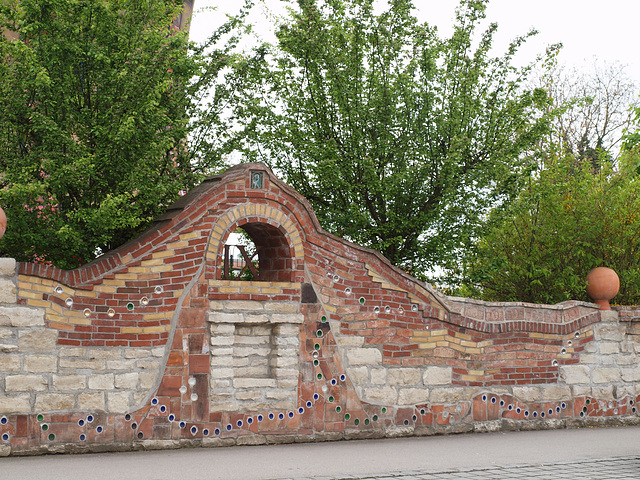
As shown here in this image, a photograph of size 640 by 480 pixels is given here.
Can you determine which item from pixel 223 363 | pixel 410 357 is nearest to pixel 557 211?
pixel 410 357

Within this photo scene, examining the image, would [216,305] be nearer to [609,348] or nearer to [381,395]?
[381,395]

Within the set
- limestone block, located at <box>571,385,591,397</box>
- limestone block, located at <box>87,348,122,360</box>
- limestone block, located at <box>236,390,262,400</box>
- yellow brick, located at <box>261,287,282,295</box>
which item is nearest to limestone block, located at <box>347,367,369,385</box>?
limestone block, located at <box>236,390,262,400</box>

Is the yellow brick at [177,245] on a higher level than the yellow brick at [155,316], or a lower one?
higher

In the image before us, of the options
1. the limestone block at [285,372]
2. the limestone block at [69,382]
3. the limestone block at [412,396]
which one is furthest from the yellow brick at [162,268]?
the limestone block at [412,396]

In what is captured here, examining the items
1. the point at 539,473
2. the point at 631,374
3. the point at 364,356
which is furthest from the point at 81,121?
the point at 631,374

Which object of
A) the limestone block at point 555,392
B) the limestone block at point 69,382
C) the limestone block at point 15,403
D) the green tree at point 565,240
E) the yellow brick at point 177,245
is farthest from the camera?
the green tree at point 565,240

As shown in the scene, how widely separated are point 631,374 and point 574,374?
1.26m

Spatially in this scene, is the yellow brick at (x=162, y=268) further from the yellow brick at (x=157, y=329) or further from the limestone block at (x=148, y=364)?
the limestone block at (x=148, y=364)

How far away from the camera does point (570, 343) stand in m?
11.9

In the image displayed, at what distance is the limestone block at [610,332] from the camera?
12172 millimetres

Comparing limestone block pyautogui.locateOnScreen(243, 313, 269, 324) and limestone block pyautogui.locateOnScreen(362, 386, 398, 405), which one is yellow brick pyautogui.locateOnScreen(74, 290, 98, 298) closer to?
limestone block pyautogui.locateOnScreen(243, 313, 269, 324)

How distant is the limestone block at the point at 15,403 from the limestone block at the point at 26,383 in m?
0.07

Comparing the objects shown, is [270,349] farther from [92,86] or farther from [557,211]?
[557,211]

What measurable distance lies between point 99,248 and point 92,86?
230cm
